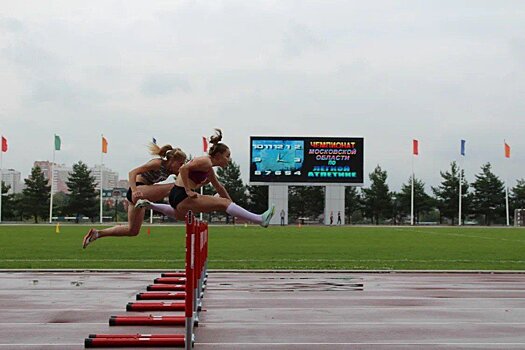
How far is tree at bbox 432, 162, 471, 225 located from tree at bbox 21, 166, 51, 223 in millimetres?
47298

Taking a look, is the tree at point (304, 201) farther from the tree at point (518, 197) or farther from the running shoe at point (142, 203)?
the running shoe at point (142, 203)

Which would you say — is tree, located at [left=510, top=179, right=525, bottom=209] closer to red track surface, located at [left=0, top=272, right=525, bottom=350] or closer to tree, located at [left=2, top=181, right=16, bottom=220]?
tree, located at [left=2, top=181, right=16, bottom=220]

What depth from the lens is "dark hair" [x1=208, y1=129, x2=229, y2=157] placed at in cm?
983

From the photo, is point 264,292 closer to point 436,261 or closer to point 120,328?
point 120,328

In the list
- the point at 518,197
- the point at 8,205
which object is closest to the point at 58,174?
the point at 8,205

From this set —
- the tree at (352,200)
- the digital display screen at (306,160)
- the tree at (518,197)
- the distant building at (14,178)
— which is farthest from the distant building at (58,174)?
the tree at (518,197)

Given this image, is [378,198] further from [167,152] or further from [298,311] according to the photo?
[167,152]

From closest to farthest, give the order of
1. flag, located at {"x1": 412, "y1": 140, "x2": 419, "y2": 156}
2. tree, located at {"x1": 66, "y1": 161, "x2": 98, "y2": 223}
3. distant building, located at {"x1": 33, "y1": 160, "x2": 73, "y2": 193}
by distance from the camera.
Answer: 1. flag, located at {"x1": 412, "y1": 140, "x2": 419, "y2": 156}
2. tree, located at {"x1": 66, "y1": 161, "x2": 98, "y2": 223}
3. distant building, located at {"x1": 33, "y1": 160, "x2": 73, "y2": 193}

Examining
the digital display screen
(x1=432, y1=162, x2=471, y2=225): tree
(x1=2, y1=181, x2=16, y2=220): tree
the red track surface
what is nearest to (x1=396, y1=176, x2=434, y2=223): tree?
(x1=432, y1=162, x2=471, y2=225): tree

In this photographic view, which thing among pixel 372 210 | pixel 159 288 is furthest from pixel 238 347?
pixel 372 210

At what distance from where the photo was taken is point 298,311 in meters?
13.0

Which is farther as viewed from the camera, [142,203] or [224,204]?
[224,204]

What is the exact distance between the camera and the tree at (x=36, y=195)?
98.2m

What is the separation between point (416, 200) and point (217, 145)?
9630 cm
